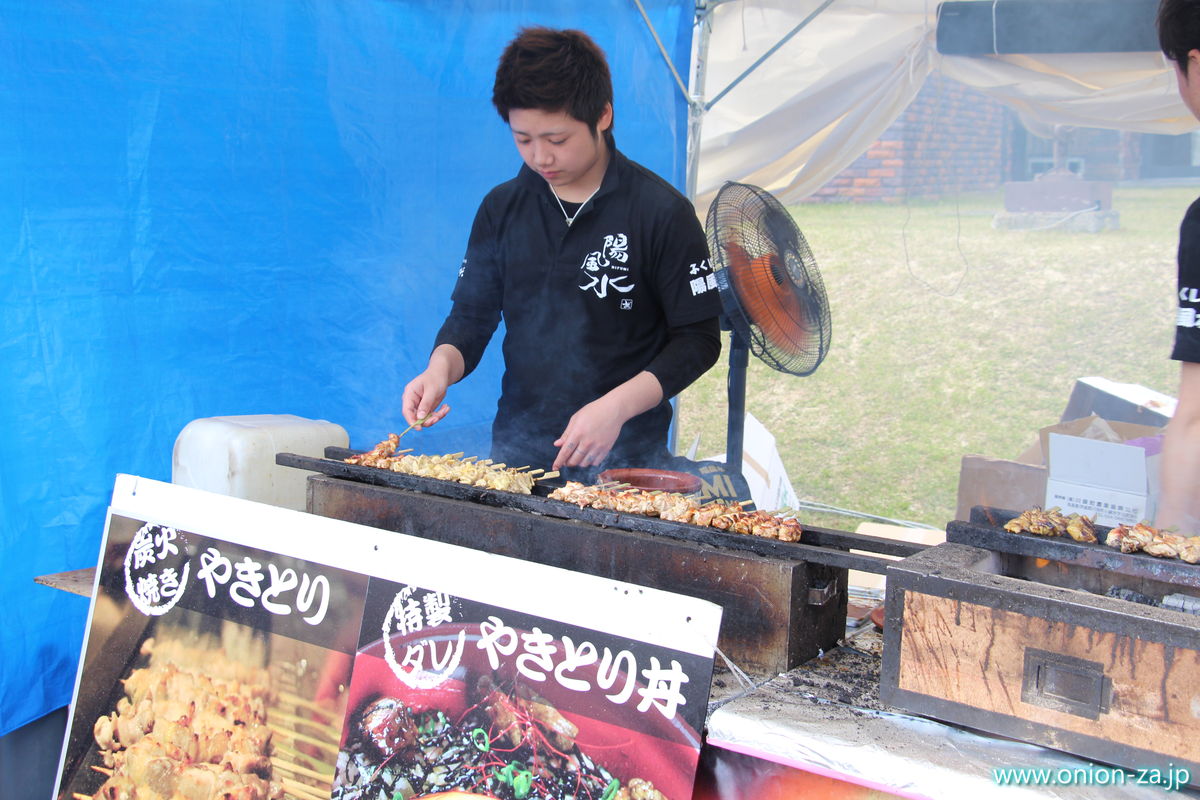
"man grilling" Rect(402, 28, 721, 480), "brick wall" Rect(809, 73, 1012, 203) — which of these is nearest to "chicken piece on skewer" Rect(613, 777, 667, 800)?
"man grilling" Rect(402, 28, 721, 480)

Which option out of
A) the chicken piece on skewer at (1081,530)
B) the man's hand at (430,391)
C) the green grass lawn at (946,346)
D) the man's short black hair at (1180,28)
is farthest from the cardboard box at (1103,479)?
the green grass lawn at (946,346)

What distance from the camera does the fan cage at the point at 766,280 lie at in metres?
3.88

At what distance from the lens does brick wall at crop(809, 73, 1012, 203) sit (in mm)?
11930

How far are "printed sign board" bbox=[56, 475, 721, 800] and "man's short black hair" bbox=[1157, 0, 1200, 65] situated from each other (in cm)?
209

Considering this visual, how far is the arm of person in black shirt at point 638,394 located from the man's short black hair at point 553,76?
86 centimetres

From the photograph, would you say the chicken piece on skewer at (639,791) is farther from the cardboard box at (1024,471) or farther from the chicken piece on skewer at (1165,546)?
Result: the cardboard box at (1024,471)

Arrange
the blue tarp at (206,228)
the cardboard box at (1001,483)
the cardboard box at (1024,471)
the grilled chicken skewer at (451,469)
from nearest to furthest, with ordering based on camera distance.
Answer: the grilled chicken skewer at (451,469) → the blue tarp at (206,228) → the cardboard box at (1024,471) → the cardboard box at (1001,483)

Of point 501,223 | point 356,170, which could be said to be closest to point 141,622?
point 501,223

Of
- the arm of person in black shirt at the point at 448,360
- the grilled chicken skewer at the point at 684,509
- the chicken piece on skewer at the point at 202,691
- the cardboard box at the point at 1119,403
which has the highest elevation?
the cardboard box at the point at 1119,403

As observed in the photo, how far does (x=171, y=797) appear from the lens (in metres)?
2.42

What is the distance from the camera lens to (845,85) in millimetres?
6066

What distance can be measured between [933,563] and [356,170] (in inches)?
132

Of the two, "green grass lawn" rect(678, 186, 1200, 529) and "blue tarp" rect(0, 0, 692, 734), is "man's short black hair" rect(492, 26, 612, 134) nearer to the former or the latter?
"blue tarp" rect(0, 0, 692, 734)

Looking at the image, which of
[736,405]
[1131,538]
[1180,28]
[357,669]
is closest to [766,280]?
[736,405]
